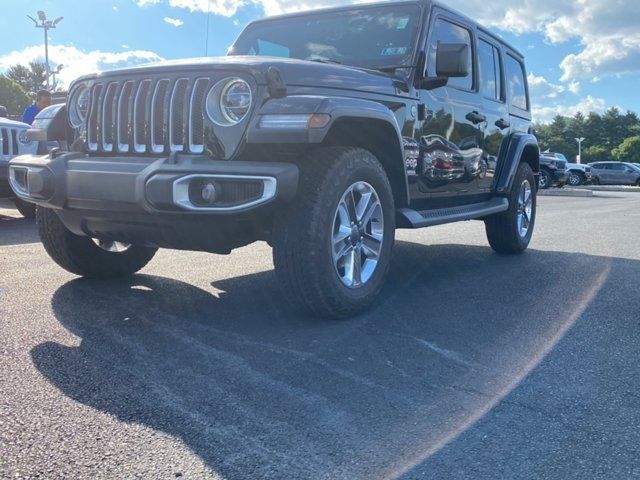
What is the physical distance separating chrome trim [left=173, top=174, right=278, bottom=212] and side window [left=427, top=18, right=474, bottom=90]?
6.83 ft

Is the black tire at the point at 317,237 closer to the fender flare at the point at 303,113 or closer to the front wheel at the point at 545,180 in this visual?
the fender flare at the point at 303,113

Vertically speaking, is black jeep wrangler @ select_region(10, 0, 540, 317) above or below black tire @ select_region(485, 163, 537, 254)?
above

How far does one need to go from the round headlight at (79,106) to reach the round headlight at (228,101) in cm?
96

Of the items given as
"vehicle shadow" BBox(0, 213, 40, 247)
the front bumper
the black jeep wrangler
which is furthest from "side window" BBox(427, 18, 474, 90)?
"vehicle shadow" BBox(0, 213, 40, 247)

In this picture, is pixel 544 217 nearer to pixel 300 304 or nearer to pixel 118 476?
pixel 300 304

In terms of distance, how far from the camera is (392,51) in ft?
15.3

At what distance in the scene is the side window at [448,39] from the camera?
4.77 meters

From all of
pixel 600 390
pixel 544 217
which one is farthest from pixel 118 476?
pixel 544 217

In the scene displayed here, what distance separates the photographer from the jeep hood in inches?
134

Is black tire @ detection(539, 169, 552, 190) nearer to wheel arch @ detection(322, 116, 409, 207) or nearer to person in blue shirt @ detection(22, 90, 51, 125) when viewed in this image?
person in blue shirt @ detection(22, 90, 51, 125)

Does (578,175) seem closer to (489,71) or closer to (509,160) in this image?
(509,160)

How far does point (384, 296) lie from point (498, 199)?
224cm

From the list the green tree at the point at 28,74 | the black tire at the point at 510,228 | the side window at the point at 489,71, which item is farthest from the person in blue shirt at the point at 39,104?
the green tree at the point at 28,74

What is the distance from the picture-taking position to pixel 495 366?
9.86 ft
